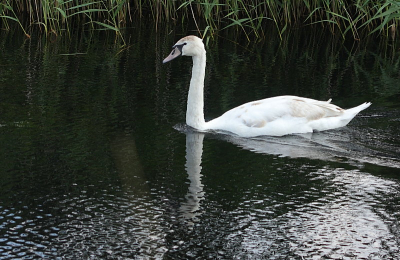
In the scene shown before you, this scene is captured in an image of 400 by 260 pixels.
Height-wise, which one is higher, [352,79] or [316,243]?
[352,79]

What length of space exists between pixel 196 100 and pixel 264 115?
33.1 inches

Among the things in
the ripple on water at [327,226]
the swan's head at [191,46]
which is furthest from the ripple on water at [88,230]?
the swan's head at [191,46]

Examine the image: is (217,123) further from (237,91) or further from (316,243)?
(316,243)

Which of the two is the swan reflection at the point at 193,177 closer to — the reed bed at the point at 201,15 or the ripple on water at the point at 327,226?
the ripple on water at the point at 327,226

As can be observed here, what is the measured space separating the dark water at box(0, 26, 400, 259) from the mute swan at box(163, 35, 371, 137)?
0.47 ft

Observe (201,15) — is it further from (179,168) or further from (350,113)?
(179,168)

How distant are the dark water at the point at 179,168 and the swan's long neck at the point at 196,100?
6.7 inches

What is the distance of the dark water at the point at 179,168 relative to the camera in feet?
18.4

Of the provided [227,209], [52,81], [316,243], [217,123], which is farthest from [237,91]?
[316,243]

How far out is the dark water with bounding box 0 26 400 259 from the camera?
18.4 ft

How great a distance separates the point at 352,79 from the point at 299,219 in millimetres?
5577

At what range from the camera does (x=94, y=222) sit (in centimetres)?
591

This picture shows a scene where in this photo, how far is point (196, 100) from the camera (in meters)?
8.79

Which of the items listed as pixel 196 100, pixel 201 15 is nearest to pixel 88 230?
pixel 196 100
